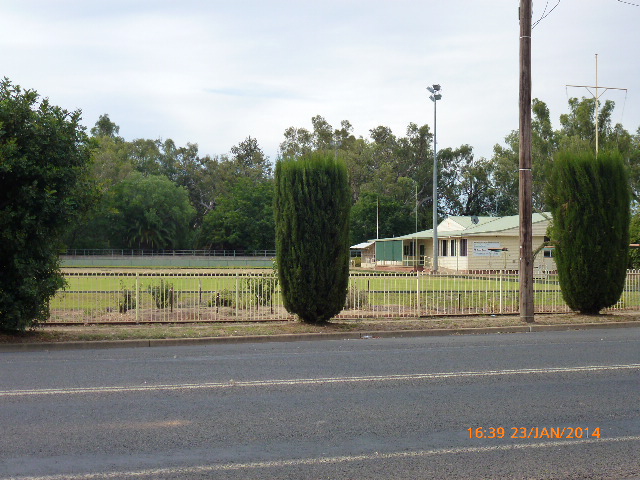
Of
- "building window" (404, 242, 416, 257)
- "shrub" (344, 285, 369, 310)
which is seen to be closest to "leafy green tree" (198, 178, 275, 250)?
"building window" (404, 242, 416, 257)

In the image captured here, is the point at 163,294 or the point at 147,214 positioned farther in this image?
the point at 147,214

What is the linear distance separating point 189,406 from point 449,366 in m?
4.15

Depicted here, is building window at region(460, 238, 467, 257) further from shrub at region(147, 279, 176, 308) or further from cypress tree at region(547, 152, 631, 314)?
shrub at region(147, 279, 176, 308)

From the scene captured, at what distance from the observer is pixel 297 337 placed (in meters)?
14.4

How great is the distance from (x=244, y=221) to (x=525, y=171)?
2515 inches

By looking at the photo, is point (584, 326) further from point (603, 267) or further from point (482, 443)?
point (482, 443)

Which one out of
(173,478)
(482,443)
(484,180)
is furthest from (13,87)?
(484,180)

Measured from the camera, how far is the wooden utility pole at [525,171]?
16.3 metres

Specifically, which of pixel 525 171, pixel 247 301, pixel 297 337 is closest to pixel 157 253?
pixel 247 301

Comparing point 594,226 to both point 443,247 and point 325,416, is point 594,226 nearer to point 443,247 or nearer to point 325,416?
point 325,416

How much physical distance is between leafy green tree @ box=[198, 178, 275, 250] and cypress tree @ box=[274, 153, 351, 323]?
62.0m

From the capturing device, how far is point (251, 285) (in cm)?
1697
